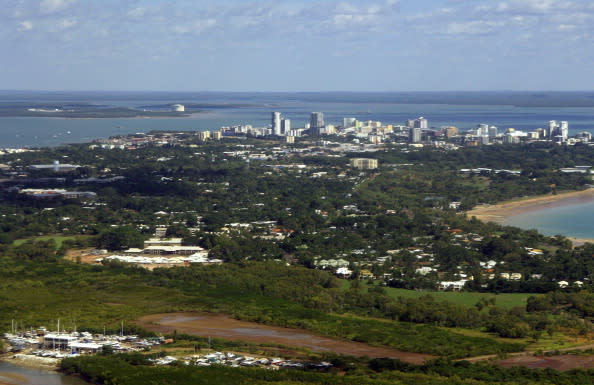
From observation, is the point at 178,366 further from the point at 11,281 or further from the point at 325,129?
the point at 325,129

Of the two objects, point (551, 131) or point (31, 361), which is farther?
point (551, 131)

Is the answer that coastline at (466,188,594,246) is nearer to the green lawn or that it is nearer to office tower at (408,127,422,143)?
the green lawn

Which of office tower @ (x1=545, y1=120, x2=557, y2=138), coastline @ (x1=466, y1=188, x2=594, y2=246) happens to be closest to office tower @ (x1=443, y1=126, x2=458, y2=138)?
office tower @ (x1=545, y1=120, x2=557, y2=138)

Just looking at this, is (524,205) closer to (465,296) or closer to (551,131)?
(465,296)

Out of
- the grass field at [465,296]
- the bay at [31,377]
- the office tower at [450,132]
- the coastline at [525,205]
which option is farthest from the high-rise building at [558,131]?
the bay at [31,377]

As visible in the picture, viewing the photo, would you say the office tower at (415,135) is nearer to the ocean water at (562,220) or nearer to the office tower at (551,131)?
the office tower at (551,131)

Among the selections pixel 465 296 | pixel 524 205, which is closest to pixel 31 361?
pixel 465 296
